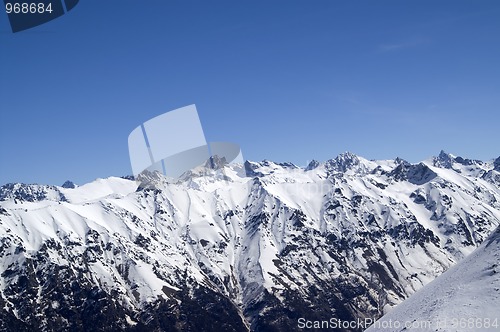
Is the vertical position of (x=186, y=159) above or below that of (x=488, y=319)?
above

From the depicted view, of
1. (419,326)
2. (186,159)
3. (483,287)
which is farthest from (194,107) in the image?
(483,287)

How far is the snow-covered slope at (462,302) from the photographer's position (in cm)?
9662

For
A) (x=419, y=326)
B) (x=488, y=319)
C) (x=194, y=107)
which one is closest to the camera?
(x=194, y=107)

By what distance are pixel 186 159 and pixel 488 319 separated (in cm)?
7833

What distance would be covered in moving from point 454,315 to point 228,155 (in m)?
67.6

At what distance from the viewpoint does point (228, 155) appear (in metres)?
129

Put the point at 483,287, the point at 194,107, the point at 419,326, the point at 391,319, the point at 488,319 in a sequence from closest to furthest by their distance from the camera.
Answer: the point at 194,107
the point at 488,319
the point at 419,326
the point at 483,287
the point at 391,319

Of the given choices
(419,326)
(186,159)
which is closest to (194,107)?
(186,159)

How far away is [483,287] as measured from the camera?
368ft

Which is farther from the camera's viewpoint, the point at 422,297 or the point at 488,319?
the point at 422,297

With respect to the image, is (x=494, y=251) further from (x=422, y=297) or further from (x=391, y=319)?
(x=391, y=319)

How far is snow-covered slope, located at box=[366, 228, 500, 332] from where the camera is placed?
3804 inches

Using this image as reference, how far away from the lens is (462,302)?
353ft

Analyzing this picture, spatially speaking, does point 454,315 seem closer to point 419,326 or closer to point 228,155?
point 419,326
